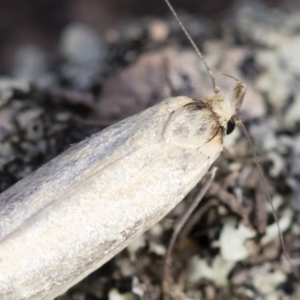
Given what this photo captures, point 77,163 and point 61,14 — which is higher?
point 77,163

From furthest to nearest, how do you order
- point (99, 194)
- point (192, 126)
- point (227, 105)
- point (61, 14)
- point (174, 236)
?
point (61, 14), point (174, 236), point (227, 105), point (192, 126), point (99, 194)

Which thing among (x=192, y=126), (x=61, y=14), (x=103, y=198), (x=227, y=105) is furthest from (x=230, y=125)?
(x=61, y=14)

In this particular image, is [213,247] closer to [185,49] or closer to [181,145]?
[181,145]

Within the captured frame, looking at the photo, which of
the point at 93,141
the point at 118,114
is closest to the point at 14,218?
the point at 93,141

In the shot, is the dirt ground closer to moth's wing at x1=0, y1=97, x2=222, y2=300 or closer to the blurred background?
the blurred background

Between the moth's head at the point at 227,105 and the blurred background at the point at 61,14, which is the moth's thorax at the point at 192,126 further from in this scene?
the blurred background at the point at 61,14

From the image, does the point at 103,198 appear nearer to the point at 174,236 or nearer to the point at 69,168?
the point at 69,168
